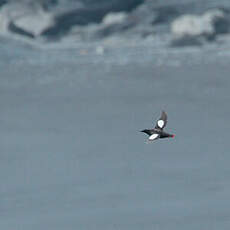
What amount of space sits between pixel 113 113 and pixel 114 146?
12.2ft

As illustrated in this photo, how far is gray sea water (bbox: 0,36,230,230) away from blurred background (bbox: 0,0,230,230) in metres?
0.03

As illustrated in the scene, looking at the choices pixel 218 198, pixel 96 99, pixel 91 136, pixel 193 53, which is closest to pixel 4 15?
pixel 193 53

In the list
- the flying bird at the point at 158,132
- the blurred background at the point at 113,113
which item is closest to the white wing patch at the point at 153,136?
the flying bird at the point at 158,132

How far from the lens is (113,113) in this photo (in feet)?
81.8

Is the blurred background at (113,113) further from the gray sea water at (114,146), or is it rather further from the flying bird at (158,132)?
the flying bird at (158,132)

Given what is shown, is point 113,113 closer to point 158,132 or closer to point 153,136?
point 158,132

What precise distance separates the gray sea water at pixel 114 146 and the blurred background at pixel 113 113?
0.10 ft

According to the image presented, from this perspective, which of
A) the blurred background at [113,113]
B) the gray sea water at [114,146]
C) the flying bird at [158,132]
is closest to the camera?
the flying bird at [158,132]

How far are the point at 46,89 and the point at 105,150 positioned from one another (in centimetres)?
849

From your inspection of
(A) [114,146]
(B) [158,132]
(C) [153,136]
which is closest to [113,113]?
(A) [114,146]

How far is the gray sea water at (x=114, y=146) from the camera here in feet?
56.5

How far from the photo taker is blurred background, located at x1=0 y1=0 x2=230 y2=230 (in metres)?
17.5

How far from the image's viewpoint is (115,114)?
2480cm

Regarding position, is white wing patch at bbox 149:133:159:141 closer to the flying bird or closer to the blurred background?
A: the flying bird
